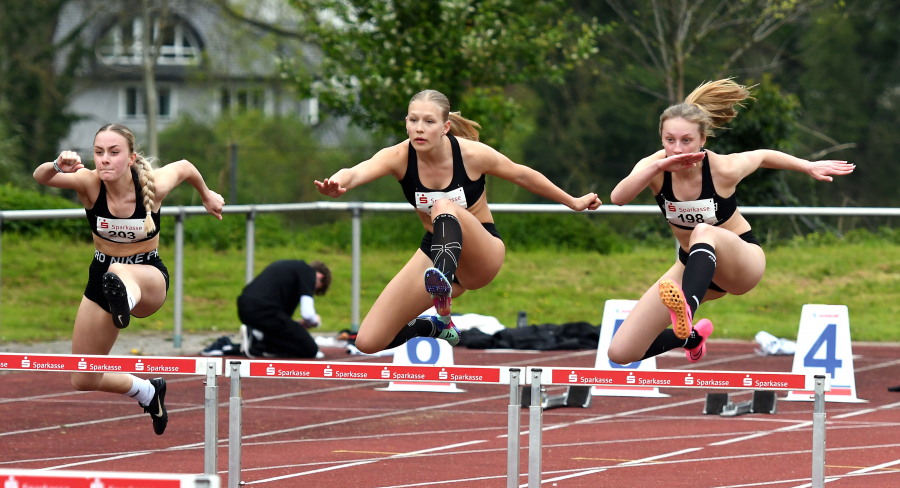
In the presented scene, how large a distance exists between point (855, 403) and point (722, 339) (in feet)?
13.8

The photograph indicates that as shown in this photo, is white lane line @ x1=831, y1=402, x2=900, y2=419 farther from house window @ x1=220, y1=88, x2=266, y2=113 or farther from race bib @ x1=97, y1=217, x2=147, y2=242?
house window @ x1=220, y1=88, x2=266, y2=113

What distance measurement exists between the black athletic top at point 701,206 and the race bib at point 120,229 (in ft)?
9.49

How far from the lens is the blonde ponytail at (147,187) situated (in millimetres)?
6126

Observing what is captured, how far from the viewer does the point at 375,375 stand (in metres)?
5.29

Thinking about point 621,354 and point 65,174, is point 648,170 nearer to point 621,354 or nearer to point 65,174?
point 621,354

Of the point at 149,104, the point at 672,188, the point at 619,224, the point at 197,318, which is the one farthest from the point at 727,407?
the point at 149,104

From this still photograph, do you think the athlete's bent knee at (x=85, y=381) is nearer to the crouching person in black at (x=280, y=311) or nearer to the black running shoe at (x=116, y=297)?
the black running shoe at (x=116, y=297)

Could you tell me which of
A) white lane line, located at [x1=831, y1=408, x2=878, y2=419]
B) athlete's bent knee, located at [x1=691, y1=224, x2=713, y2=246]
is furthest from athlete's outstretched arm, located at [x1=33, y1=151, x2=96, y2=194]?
white lane line, located at [x1=831, y1=408, x2=878, y2=419]

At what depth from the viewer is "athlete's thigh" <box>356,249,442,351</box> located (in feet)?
20.0

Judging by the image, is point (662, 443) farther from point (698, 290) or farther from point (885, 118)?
point (885, 118)

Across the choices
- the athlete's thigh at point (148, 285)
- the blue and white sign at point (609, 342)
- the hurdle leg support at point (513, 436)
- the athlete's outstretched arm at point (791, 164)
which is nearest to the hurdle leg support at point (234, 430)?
the athlete's thigh at point (148, 285)

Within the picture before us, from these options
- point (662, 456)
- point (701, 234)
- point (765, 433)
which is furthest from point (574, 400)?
point (701, 234)

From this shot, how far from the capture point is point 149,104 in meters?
24.4

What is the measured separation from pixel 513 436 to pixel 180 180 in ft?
8.25
